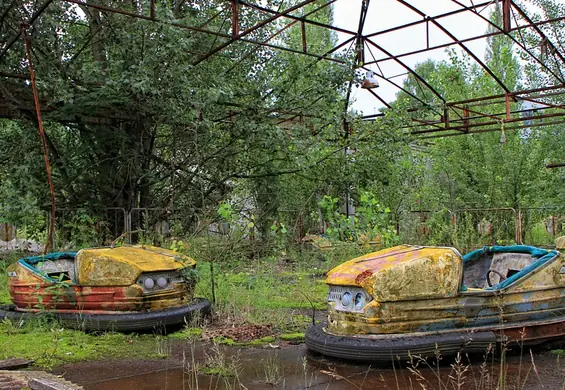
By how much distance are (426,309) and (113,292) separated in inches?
89.1

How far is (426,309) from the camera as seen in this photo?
3385 mm

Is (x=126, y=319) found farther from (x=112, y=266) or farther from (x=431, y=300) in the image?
(x=431, y=300)

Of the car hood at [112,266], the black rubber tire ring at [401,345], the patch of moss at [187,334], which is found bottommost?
the patch of moss at [187,334]

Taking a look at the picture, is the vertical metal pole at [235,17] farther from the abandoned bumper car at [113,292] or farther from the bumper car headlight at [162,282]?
the bumper car headlight at [162,282]

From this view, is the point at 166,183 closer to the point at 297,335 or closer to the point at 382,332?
the point at 297,335

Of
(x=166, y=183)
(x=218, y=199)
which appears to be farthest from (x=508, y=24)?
(x=166, y=183)

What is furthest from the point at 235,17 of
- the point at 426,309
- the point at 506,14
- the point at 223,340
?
the point at 426,309

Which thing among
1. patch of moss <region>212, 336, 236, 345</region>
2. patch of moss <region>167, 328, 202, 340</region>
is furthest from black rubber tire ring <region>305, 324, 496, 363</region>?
patch of moss <region>167, 328, 202, 340</region>

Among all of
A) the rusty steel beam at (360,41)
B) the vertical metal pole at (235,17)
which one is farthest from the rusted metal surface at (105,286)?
the rusty steel beam at (360,41)

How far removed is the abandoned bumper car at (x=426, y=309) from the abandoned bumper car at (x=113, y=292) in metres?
1.29

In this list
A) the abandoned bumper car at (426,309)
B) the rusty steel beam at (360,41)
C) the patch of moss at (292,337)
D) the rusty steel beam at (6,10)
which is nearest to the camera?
the abandoned bumper car at (426,309)

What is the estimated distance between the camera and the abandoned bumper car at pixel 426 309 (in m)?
3.29

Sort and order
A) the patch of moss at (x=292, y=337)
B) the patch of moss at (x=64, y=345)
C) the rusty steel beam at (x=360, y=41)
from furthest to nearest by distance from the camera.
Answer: the rusty steel beam at (x=360, y=41), the patch of moss at (x=292, y=337), the patch of moss at (x=64, y=345)

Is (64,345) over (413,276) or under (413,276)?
under
